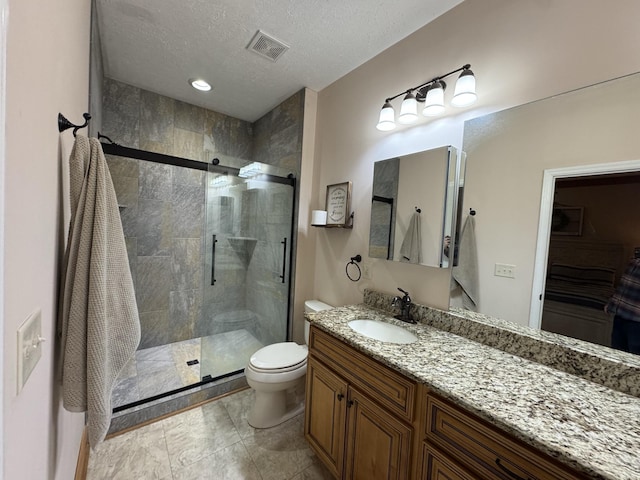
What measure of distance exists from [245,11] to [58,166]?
139cm

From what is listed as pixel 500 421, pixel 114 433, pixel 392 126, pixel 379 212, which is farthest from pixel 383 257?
pixel 114 433

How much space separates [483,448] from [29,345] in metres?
1.24

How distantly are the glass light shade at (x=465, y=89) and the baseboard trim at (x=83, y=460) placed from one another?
8.90 ft

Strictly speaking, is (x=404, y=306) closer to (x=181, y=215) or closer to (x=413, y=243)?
(x=413, y=243)

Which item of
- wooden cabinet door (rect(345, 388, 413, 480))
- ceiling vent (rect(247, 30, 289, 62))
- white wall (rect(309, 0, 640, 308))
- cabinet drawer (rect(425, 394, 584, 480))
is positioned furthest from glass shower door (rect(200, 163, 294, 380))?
cabinet drawer (rect(425, 394, 584, 480))

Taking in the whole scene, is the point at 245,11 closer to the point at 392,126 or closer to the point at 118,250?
the point at 392,126

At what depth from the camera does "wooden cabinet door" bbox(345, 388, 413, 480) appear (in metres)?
1.06

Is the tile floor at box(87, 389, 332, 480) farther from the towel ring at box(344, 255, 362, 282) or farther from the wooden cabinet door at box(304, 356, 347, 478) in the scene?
the towel ring at box(344, 255, 362, 282)

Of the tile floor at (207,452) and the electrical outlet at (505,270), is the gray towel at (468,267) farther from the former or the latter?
the tile floor at (207,452)

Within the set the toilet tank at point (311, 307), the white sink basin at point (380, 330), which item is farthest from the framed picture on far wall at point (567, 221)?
the toilet tank at point (311, 307)

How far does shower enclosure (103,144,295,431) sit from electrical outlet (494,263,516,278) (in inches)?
65.4

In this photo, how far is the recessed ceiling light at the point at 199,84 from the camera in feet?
7.54

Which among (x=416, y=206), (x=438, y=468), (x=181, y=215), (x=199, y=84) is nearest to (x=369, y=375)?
(x=438, y=468)

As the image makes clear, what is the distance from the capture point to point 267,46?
6.00 ft
